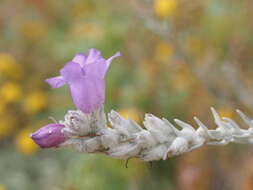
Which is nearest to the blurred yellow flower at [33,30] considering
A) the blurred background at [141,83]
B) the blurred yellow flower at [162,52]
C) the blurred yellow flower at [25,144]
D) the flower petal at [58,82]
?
the blurred background at [141,83]

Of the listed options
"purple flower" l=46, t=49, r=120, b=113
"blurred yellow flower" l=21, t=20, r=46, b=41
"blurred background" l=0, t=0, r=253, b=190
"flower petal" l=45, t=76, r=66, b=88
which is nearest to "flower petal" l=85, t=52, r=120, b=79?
"purple flower" l=46, t=49, r=120, b=113

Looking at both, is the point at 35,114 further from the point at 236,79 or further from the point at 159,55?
the point at 236,79

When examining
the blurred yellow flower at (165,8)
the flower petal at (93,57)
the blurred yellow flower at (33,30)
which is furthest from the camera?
the blurred yellow flower at (33,30)

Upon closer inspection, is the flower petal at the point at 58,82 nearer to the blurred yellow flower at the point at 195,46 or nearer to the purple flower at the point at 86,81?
the purple flower at the point at 86,81

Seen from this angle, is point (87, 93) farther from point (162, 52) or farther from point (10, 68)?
point (10, 68)

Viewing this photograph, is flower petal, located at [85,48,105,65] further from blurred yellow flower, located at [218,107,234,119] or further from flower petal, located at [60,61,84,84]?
blurred yellow flower, located at [218,107,234,119]

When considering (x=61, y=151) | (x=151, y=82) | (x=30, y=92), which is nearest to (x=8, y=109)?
(x=30, y=92)
